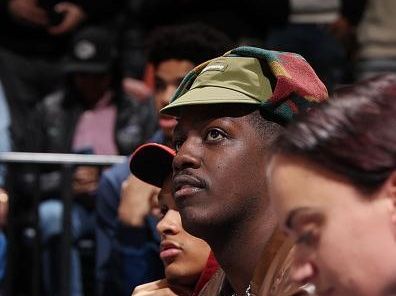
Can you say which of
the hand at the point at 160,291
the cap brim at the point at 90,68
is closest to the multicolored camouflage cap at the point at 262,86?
the hand at the point at 160,291

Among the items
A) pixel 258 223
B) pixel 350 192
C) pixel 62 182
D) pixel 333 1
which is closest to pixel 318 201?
pixel 350 192

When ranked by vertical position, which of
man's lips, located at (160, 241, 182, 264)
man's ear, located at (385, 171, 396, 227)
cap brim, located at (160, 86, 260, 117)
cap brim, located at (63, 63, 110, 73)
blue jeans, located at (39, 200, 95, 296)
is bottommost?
blue jeans, located at (39, 200, 95, 296)

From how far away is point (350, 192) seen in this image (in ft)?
6.34

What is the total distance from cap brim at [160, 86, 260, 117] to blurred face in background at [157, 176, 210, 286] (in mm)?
678

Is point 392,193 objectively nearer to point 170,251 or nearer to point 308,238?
point 308,238

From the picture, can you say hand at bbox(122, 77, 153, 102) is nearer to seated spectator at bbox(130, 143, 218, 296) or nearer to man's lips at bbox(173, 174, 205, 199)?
seated spectator at bbox(130, 143, 218, 296)

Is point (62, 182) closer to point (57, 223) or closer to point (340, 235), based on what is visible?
point (57, 223)

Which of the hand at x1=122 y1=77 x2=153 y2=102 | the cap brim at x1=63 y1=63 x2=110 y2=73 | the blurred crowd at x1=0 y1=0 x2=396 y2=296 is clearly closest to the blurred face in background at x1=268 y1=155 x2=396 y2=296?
the blurred crowd at x1=0 y1=0 x2=396 y2=296

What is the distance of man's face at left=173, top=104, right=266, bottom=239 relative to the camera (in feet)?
9.95

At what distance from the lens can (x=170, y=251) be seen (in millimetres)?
3949

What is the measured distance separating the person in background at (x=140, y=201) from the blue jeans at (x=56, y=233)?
1.20 ft

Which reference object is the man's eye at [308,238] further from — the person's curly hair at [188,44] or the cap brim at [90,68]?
the cap brim at [90,68]

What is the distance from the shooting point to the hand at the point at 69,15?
8258 mm

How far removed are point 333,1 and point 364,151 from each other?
5.64 metres
